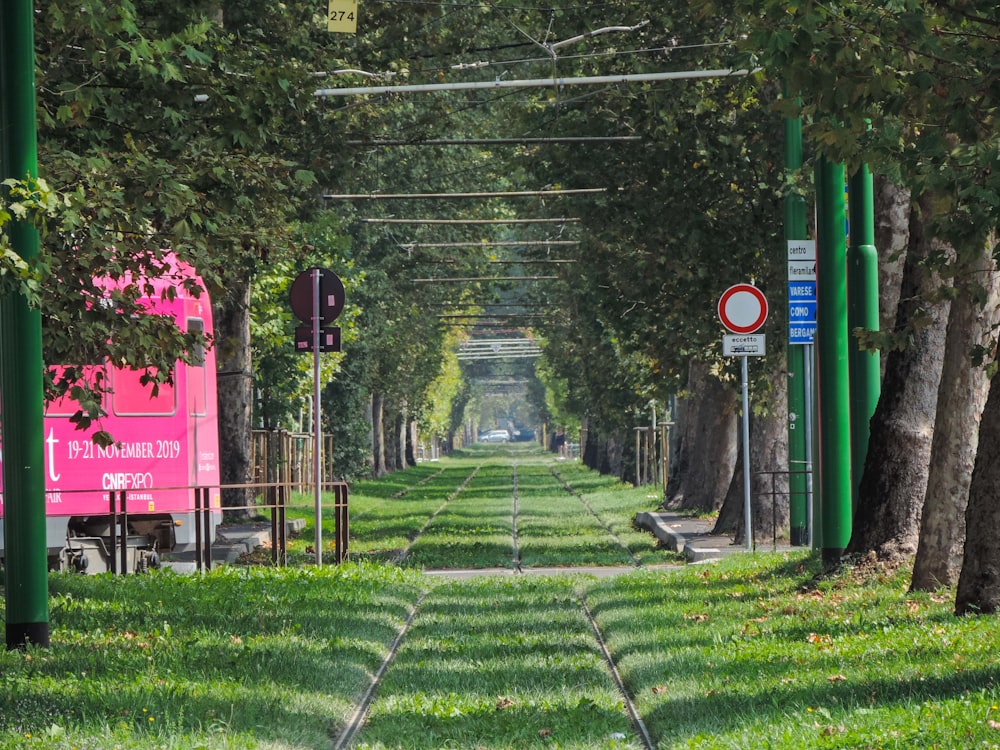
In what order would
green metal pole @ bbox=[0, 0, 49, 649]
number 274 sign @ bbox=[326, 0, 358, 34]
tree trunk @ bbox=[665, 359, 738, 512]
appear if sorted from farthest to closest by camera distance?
tree trunk @ bbox=[665, 359, 738, 512] → number 274 sign @ bbox=[326, 0, 358, 34] → green metal pole @ bbox=[0, 0, 49, 649]

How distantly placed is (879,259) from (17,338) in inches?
384

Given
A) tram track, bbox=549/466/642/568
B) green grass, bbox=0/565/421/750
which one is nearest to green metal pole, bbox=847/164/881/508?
green grass, bbox=0/565/421/750

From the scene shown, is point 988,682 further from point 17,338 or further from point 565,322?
point 565,322

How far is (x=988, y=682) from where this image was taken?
29.9 ft

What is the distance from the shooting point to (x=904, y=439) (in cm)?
1505

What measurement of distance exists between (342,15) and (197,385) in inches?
197

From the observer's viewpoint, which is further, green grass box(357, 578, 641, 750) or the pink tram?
the pink tram

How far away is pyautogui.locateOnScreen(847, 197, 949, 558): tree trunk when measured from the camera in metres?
15.0

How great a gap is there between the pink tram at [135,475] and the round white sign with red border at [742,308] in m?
6.33

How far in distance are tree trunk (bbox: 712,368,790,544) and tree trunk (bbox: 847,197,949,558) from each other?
6.58m

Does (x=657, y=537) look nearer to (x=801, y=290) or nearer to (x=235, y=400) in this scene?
(x=235, y=400)

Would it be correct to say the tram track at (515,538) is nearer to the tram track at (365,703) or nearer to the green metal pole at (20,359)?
the tram track at (365,703)

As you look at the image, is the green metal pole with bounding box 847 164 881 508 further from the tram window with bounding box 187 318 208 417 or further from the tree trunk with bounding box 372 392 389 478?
the tree trunk with bounding box 372 392 389 478

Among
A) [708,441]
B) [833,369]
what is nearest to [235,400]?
[708,441]
